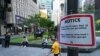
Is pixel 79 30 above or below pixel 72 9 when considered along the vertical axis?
below

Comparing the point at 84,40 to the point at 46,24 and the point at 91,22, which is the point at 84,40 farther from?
the point at 46,24

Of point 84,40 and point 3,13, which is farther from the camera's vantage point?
point 3,13

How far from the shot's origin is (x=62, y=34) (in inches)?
161

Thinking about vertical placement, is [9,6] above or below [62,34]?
above

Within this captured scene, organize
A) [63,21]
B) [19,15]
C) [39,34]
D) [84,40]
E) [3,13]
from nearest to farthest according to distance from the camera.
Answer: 1. [84,40]
2. [63,21]
3. [39,34]
4. [3,13]
5. [19,15]

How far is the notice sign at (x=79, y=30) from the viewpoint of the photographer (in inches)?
148

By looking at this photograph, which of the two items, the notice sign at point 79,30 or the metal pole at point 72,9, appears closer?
the notice sign at point 79,30

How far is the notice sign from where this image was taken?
375 centimetres

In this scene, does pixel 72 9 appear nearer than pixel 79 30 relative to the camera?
No

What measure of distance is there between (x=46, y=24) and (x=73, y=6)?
46081 mm

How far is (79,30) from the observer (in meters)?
3.80

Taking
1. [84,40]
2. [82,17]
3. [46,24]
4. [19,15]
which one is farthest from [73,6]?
[19,15]

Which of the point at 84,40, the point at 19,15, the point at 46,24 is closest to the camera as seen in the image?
the point at 84,40

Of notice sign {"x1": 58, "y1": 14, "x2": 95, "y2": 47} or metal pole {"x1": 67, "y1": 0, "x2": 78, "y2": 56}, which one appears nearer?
notice sign {"x1": 58, "y1": 14, "x2": 95, "y2": 47}
